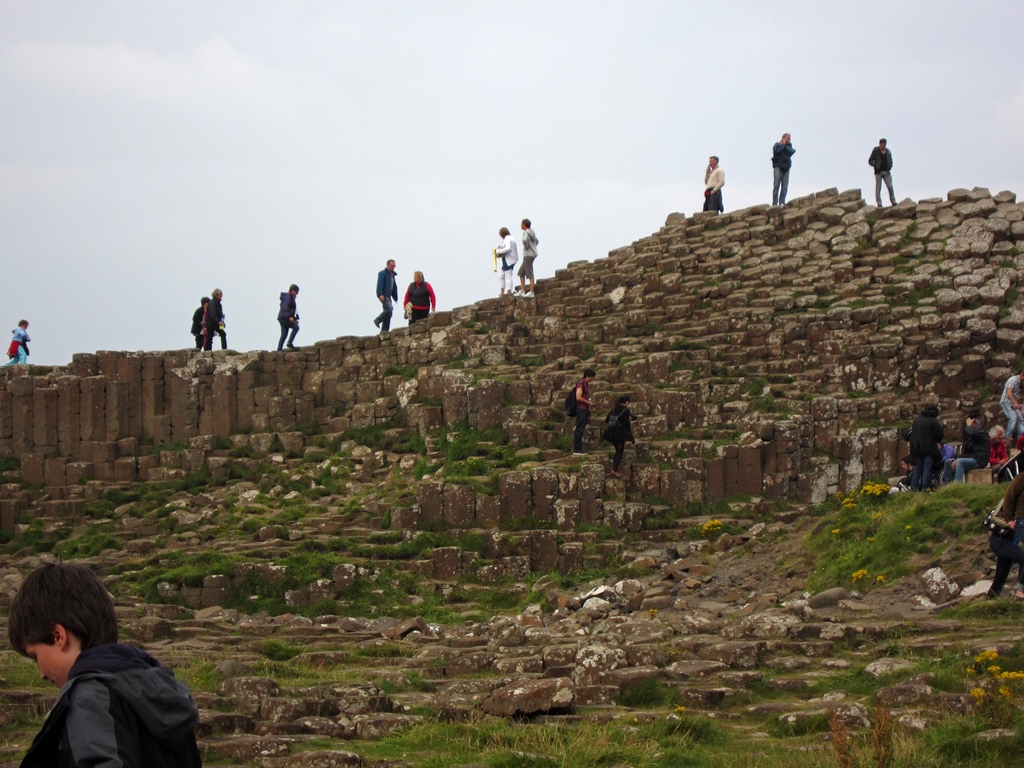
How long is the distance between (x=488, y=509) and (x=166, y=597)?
583cm

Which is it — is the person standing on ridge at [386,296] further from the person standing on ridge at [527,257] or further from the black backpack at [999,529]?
the black backpack at [999,529]

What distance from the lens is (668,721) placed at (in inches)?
436

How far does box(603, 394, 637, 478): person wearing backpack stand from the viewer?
77.2 ft

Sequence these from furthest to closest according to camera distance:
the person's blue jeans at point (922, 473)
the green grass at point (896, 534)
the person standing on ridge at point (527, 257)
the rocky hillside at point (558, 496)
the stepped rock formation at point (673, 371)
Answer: the person standing on ridge at point (527, 257)
the stepped rock formation at point (673, 371)
the person's blue jeans at point (922, 473)
the green grass at point (896, 534)
the rocky hillside at point (558, 496)

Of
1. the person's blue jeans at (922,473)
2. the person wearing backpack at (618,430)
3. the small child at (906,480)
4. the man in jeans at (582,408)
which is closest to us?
the person's blue jeans at (922,473)

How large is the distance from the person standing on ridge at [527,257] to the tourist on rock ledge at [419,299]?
7.32 ft

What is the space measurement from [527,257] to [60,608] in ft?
85.7

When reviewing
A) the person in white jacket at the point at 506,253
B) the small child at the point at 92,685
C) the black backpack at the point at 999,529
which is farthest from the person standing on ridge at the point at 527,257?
the small child at the point at 92,685

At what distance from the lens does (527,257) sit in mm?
30922

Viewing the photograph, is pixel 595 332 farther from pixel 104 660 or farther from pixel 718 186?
pixel 104 660

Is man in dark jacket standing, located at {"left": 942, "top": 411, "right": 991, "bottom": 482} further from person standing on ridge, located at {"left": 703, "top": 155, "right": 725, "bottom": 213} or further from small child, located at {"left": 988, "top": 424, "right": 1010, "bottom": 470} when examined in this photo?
person standing on ridge, located at {"left": 703, "top": 155, "right": 725, "bottom": 213}

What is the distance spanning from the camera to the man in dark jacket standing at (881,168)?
31938 millimetres

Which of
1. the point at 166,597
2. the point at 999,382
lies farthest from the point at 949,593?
the point at 166,597

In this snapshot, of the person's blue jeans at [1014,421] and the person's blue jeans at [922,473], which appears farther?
the person's blue jeans at [1014,421]
